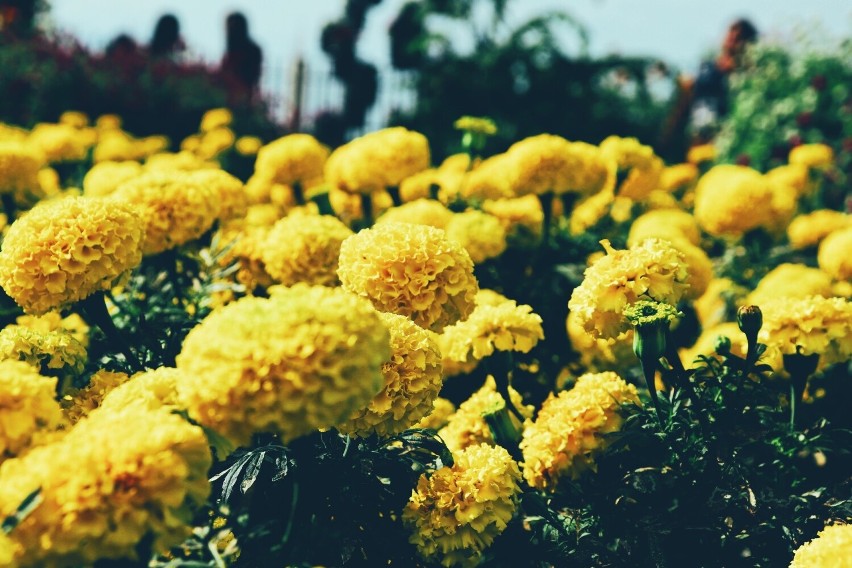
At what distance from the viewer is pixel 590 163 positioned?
317cm

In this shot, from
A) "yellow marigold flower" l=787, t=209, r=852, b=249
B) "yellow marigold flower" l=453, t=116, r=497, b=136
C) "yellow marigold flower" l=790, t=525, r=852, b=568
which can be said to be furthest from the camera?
"yellow marigold flower" l=787, t=209, r=852, b=249

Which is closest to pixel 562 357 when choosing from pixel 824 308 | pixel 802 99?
pixel 824 308

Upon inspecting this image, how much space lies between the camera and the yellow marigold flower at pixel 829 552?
1344mm

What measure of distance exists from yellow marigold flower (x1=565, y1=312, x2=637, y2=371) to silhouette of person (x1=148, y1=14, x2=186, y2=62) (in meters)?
12.3

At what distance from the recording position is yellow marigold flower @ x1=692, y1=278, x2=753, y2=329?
3.59 metres

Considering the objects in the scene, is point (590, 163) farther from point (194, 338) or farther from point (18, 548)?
point (18, 548)

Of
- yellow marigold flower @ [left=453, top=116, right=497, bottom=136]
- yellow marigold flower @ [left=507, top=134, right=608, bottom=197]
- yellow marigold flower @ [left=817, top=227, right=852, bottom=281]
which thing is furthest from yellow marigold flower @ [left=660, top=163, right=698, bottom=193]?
yellow marigold flower @ [left=507, top=134, right=608, bottom=197]

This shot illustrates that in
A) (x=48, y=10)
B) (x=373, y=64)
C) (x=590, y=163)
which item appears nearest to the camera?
(x=590, y=163)

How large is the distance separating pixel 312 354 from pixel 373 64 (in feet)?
44.7

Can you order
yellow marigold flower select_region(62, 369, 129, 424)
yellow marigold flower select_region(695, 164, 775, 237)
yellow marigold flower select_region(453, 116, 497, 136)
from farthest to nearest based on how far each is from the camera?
yellow marigold flower select_region(695, 164, 775, 237), yellow marigold flower select_region(453, 116, 497, 136), yellow marigold flower select_region(62, 369, 129, 424)

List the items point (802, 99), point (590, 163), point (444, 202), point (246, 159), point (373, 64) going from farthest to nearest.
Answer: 1. point (373, 64)
2. point (802, 99)
3. point (246, 159)
4. point (444, 202)
5. point (590, 163)

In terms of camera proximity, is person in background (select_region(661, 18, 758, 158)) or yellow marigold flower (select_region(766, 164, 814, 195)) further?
person in background (select_region(661, 18, 758, 158))

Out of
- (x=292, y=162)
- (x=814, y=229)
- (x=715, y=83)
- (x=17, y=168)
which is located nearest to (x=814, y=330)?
(x=814, y=229)

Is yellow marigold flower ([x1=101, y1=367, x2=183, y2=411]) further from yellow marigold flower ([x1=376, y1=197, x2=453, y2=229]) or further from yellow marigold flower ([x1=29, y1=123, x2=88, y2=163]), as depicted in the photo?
yellow marigold flower ([x1=29, y1=123, x2=88, y2=163])
